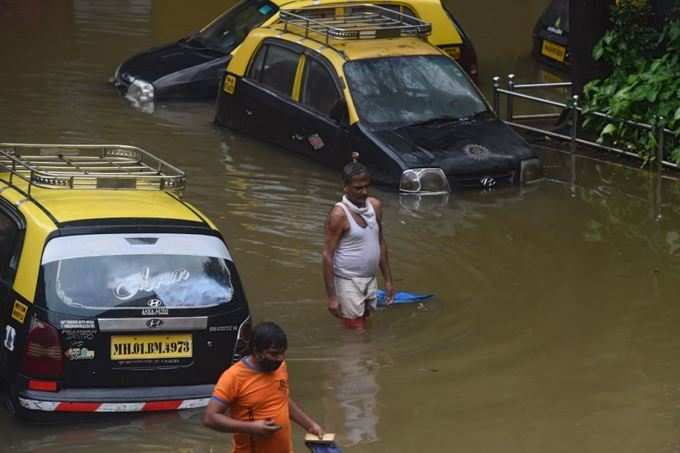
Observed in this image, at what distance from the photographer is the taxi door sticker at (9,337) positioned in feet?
31.2

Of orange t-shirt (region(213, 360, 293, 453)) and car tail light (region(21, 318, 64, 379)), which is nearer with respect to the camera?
orange t-shirt (region(213, 360, 293, 453))

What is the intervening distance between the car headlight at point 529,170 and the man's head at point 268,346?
9232 mm

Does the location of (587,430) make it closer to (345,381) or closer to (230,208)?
(345,381)

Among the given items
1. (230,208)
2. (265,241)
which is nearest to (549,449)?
(265,241)

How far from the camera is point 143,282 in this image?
956 centimetres

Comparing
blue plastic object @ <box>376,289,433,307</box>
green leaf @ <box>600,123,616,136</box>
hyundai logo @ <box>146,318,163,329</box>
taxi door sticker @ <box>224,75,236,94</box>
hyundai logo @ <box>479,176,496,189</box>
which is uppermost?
hyundai logo @ <box>146,318,163,329</box>

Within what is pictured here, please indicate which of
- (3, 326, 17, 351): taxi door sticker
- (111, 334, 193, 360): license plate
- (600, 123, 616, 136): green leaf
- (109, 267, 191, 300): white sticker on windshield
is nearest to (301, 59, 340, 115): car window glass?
(600, 123, 616, 136): green leaf

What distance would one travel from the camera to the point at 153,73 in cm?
2061

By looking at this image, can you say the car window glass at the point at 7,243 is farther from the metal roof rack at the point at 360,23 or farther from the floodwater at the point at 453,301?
the metal roof rack at the point at 360,23

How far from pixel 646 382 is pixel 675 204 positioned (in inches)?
211

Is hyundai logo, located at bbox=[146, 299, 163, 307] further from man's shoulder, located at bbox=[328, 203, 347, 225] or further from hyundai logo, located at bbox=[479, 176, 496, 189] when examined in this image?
hyundai logo, located at bbox=[479, 176, 496, 189]

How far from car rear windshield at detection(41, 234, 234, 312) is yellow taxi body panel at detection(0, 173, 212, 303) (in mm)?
142

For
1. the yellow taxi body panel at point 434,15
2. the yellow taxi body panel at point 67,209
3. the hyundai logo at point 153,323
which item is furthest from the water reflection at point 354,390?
the yellow taxi body panel at point 434,15

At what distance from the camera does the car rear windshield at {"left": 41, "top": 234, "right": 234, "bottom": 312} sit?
9422mm
